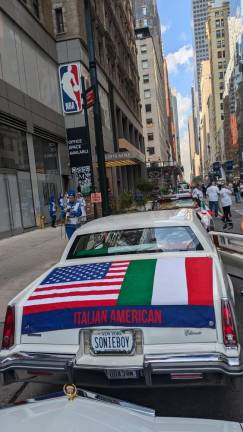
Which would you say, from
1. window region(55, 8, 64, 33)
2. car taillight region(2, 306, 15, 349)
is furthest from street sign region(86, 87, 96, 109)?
window region(55, 8, 64, 33)

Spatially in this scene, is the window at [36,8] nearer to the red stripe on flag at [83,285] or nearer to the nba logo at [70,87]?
the nba logo at [70,87]

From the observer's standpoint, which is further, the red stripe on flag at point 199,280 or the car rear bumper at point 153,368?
the red stripe on flag at point 199,280

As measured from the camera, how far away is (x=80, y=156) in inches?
1090

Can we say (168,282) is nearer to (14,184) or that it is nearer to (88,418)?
(88,418)

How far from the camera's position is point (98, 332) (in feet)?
10.7

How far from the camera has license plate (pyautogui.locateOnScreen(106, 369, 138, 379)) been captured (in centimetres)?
306

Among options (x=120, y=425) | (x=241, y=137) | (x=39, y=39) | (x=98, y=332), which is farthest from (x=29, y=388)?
(x=241, y=137)

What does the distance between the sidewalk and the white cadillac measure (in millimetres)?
3277

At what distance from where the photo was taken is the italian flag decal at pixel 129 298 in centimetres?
322

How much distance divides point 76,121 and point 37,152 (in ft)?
18.0

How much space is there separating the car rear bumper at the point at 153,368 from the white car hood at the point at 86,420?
0.81 metres

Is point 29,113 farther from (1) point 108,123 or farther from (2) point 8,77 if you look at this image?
(1) point 108,123

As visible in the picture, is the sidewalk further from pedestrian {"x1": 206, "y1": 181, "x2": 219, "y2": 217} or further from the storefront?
pedestrian {"x1": 206, "y1": 181, "x2": 219, "y2": 217}

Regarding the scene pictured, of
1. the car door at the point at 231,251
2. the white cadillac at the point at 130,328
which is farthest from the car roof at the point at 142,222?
the car door at the point at 231,251
